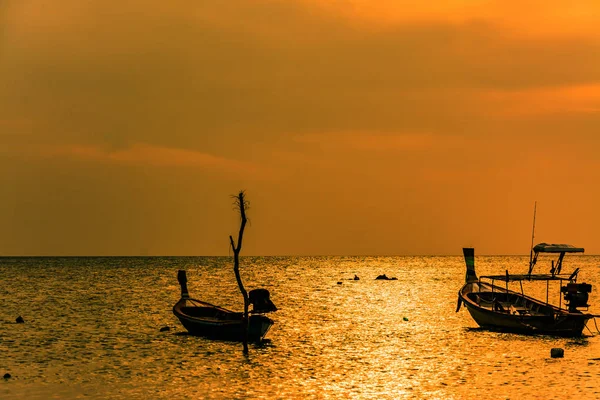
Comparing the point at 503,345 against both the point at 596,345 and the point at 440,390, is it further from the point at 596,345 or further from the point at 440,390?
the point at 440,390

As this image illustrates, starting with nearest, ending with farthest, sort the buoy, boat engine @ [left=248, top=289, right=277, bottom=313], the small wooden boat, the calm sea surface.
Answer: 1. the calm sea surface
2. the buoy
3. boat engine @ [left=248, top=289, right=277, bottom=313]
4. the small wooden boat

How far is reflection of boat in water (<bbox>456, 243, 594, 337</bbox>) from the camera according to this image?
166 ft

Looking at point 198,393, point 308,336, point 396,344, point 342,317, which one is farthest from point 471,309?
point 198,393

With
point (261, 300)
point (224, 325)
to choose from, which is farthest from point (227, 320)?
point (261, 300)

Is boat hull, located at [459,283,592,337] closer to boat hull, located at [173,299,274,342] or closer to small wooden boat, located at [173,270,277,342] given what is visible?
small wooden boat, located at [173,270,277,342]

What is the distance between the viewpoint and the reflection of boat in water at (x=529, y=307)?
50500mm

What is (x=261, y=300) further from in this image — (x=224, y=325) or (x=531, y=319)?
(x=531, y=319)

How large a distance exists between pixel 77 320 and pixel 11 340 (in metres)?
18.3

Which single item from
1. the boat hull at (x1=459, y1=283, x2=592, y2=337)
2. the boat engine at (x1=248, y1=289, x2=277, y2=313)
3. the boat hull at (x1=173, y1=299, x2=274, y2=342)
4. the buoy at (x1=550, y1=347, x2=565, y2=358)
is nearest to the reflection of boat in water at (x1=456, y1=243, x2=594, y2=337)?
the boat hull at (x1=459, y1=283, x2=592, y2=337)

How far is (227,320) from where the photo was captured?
50.3 m

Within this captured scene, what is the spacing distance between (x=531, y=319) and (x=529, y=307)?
4.07 m

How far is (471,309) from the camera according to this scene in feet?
189

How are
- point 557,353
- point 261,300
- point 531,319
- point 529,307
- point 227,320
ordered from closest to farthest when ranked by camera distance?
point 557,353
point 261,300
point 227,320
point 531,319
point 529,307

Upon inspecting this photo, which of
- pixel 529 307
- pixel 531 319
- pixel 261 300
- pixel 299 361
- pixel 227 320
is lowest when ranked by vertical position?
pixel 299 361
